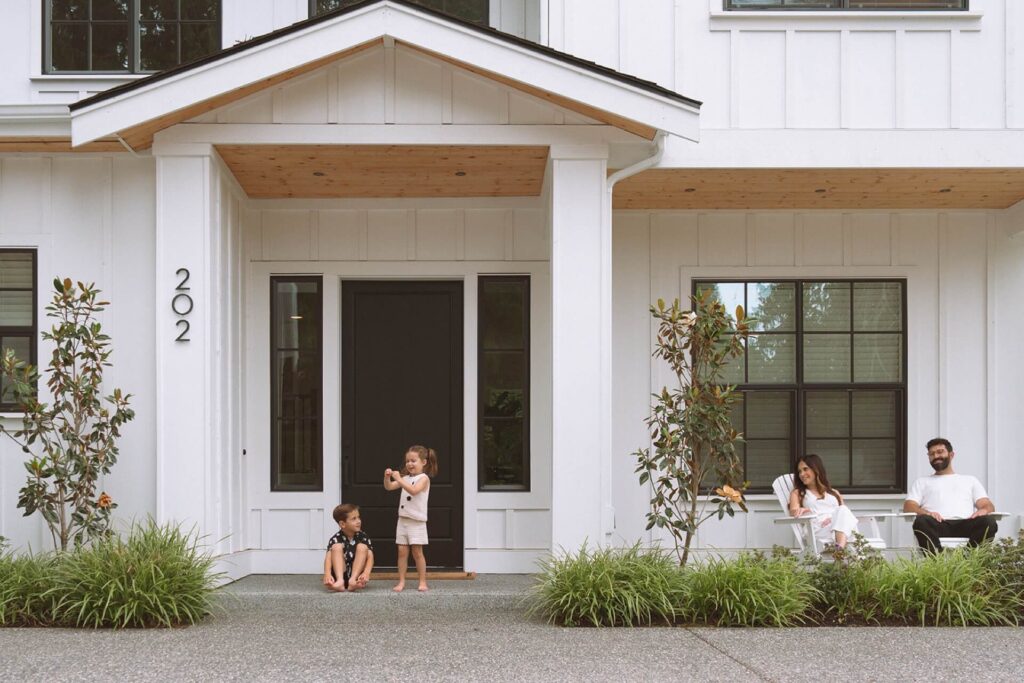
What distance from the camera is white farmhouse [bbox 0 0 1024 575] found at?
788 cm

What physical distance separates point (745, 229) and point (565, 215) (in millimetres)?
2477

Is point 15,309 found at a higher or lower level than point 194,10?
lower

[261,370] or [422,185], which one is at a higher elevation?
[422,185]

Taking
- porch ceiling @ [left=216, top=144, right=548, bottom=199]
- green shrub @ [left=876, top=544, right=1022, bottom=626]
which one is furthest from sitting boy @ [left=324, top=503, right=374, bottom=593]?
green shrub @ [left=876, top=544, right=1022, bottom=626]

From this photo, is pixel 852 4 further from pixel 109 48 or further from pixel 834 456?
pixel 109 48

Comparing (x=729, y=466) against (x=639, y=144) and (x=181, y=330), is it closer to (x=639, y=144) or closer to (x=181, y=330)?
(x=639, y=144)

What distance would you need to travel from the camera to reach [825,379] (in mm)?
9844

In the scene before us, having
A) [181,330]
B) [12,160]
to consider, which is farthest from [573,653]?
[12,160]

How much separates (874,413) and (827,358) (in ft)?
2.14

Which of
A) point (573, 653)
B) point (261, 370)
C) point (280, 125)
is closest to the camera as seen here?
point (573, 653)

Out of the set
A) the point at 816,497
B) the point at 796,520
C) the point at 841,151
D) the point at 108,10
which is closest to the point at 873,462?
the point at 816,497

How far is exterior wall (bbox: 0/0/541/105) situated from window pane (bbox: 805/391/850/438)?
18.5ft

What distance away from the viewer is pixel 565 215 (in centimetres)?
802

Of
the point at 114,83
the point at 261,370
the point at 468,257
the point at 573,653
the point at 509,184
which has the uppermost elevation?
the point at 114,83
